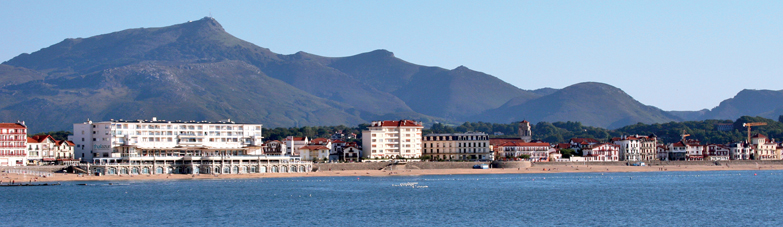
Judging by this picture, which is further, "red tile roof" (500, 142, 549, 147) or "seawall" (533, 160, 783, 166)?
"red tile roof" (500, 142, 549, 147)

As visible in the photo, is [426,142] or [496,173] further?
[426,142]

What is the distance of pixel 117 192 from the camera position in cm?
7431

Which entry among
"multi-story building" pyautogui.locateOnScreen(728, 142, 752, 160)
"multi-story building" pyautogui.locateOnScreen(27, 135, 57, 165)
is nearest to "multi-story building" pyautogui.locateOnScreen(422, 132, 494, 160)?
"multi-story building" pyautogui.locateOnScreen(728, 142, 752, 160)

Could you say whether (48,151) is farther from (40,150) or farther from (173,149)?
(173,149)

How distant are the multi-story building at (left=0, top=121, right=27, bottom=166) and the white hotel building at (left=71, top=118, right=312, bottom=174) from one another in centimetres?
764

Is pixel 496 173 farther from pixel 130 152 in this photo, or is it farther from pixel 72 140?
pixel 72 140

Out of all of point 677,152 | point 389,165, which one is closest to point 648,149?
point 677,152

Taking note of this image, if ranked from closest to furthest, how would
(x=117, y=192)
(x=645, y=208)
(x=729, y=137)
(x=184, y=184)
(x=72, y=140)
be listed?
(x=645, y=208)
(x=117, y=192)
(x=184, y=184)
(x=72, y=140)
(x=729, y=137)

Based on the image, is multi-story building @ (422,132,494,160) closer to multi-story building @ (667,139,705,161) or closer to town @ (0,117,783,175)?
town @ (0,117,783,175)

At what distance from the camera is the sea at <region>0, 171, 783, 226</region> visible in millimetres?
→ 53594

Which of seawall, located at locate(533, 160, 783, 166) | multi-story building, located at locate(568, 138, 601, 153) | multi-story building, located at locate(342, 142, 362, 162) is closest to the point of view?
multi-story building, located at locate(342, 142, 362, 162)

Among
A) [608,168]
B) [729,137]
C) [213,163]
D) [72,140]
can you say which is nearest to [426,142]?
[608,168]

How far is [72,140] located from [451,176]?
47.4 metres

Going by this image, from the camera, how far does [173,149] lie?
106438 millimetres
